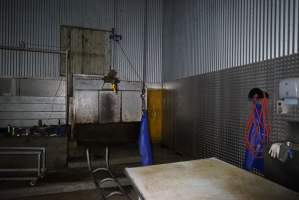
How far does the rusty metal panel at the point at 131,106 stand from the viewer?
6.09m

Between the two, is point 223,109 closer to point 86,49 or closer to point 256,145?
point 256,145

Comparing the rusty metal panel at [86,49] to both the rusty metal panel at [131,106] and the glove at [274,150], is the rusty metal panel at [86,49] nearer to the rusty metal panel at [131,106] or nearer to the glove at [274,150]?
the rusty metal panel at [131,106]

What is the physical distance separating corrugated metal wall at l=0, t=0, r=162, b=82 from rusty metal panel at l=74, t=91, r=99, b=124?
852 mm

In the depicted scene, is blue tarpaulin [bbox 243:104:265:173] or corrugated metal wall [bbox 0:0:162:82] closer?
blue tarpaulin [bbox 243:104:265:173]

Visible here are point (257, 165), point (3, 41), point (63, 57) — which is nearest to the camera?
point (257, 165)

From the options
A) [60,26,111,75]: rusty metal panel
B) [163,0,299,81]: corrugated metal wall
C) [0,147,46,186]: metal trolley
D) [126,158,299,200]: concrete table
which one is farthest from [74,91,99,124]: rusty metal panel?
[126,158,299,200]: concrete table

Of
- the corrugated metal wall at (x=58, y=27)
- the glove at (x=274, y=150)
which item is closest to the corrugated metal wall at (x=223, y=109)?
the glove at (x=274, y=150)

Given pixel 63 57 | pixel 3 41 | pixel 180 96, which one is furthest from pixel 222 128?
pixel 3 41

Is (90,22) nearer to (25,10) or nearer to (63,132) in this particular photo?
(25,10)

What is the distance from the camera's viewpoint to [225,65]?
365 cm

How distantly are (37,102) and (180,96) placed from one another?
356 centimetres

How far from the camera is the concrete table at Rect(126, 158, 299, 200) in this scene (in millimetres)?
1457

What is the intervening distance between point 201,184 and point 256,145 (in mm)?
1467

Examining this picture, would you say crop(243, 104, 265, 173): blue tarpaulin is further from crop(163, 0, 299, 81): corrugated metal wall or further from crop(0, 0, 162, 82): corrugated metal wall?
crop(0, 0, 162, 82): corrugated metal wall
